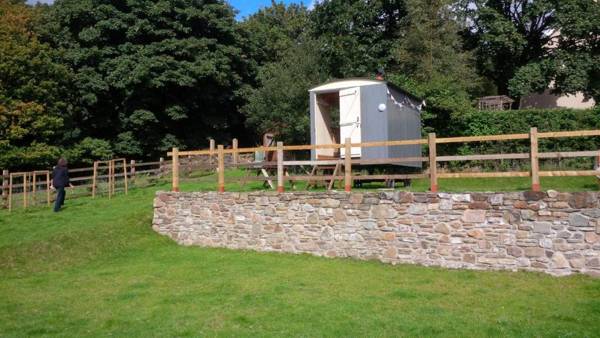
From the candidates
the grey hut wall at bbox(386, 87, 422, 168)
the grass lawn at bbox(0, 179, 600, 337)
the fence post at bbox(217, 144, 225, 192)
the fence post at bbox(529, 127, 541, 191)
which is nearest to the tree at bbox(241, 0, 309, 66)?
the grey hut wall at bbox(386, 87, 422, 168)

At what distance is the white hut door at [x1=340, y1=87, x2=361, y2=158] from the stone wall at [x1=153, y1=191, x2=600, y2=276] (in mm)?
3211

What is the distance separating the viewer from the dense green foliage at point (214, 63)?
2477cm

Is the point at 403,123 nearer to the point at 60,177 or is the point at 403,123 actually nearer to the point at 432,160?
the point at 432,160

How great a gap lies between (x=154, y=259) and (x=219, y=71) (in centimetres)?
2133

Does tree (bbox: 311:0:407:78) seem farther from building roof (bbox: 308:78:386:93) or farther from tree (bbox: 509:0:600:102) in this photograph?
building roof (bbox: 308:78:386:93)

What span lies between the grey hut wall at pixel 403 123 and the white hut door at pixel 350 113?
0.80m

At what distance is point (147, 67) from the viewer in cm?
2925

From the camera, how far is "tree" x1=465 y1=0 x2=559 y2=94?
27.6m

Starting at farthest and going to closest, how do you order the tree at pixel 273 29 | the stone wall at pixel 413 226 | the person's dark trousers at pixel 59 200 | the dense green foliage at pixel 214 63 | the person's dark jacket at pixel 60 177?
the tree at pixel 273 29 < the dense green foliage at pixel 214 63 < the person's dark jacket at pixel 60 177 < the person's dark trousers at pixel 59 200 < the stone wall at pixel 413 226

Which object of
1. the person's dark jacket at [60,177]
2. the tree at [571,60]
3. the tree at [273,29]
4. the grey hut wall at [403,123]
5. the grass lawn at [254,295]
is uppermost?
the tree at [273,29]

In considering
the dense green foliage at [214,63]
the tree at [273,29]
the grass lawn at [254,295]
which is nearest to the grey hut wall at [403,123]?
the grass lawn at [254,295]

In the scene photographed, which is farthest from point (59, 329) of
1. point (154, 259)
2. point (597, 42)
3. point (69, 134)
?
point (597, 42)

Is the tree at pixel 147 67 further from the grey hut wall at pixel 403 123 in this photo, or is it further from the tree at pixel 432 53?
the grey hut wall at pixel 403 123

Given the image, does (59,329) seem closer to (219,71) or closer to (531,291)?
(531,291)
